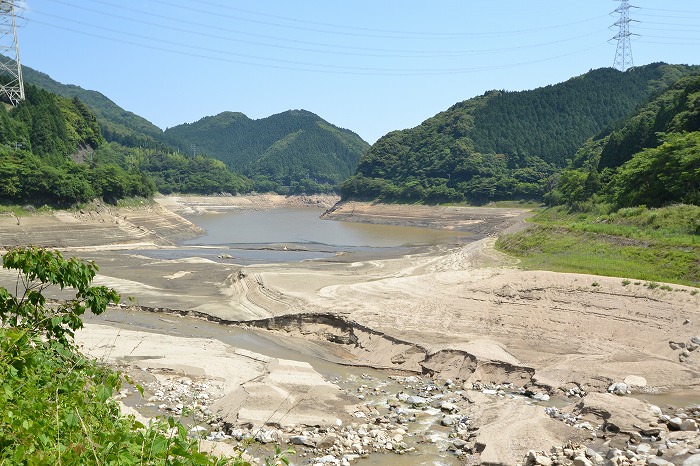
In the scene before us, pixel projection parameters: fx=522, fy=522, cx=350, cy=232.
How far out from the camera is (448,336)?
2200 centimetres

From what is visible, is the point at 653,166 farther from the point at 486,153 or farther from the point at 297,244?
the point at 486,153

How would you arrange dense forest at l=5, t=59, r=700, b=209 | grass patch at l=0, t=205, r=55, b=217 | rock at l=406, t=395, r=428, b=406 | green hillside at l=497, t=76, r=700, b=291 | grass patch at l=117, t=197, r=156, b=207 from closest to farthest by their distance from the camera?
rock at l=406, t=395, r=428, b=406
green hillside at l=497, t=76, r=700, b=291
grass patch at l=0, t=205, r=55, b=217
dense forest at l=5, t=59, r=700, b=209
grass patch at l=117, t=197, r=156, b=207

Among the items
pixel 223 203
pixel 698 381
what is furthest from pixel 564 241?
pixel 223 203

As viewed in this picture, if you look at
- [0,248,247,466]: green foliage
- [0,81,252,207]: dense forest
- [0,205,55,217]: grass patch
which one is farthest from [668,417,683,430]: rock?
[0,81,252,207]: dense forest

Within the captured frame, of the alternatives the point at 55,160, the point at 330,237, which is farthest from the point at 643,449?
the point at 55,160

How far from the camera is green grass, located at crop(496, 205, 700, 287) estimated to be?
2583 centimetres

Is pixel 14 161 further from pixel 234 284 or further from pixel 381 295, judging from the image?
pixel 381 295

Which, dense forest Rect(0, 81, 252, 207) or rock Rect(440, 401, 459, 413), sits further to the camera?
dense forest Rect(0, 81, 252, 207)

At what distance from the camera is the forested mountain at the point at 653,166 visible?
134 feet

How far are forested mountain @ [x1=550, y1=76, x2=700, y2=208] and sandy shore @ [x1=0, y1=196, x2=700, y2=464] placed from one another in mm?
16269

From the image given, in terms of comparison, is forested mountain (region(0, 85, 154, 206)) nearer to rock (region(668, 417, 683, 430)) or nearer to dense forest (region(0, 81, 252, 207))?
dense forest (region(0, 81, 252, 207))

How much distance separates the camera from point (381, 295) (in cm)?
2791

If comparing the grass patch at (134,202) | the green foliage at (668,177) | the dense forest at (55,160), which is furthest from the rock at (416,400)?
the grass patch at (134,202)

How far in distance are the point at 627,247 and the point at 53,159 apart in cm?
7665
